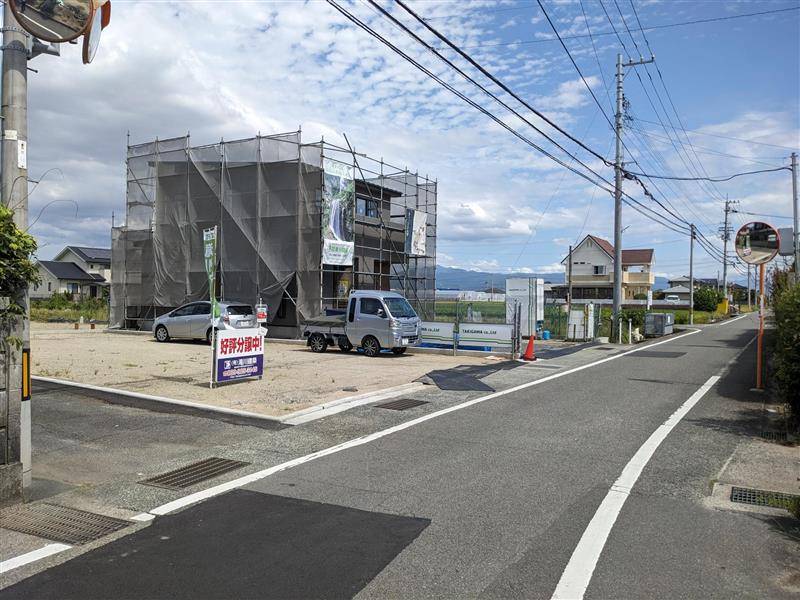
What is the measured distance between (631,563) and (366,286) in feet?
86.3

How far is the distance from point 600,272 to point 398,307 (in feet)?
189

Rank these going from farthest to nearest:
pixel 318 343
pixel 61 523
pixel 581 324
A: pixel 581 324
pixel 318 343
pixel 61 523

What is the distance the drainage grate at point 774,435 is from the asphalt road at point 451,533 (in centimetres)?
70

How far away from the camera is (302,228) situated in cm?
2544

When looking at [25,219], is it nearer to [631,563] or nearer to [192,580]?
[192,580]

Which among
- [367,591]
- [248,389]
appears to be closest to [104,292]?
[248,389]

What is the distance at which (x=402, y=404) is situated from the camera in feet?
35.4

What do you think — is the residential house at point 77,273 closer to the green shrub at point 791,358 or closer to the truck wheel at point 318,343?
the truck wheel at point 318,343

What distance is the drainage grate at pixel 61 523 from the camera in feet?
15.9

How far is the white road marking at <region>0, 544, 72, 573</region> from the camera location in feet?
13.9

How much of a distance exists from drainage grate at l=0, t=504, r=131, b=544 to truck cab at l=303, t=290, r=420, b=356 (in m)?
14.2

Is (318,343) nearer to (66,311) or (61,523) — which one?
(61,523)

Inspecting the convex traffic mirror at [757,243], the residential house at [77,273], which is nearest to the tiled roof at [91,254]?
the residential house at [77,273]

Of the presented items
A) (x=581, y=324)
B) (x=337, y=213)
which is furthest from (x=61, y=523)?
(x=581, y=324)
